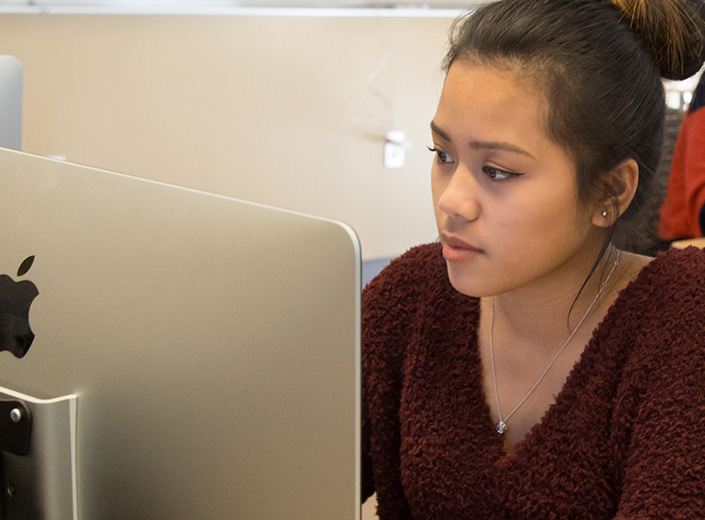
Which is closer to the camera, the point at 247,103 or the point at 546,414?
the point at 546,414

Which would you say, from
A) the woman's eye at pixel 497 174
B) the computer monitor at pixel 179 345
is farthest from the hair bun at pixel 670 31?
the computer monitor at pixel 179 345

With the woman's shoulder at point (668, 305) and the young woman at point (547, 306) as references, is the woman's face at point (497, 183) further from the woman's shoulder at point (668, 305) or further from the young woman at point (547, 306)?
the woman's shoulder at point (668, 305)

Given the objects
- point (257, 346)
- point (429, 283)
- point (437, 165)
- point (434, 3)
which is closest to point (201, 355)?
point (257, 346)

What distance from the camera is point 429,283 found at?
1.04 m

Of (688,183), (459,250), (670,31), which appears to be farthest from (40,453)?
(688,183)

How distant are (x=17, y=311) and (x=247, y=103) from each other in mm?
2188

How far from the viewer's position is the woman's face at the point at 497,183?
83 centimetres

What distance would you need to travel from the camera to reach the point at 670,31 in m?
0.91

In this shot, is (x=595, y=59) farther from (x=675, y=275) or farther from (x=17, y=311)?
(x=17, y=311)

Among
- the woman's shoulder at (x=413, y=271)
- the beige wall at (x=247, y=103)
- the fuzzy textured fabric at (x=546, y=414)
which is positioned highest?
the beige wall at (x=247, y=103)

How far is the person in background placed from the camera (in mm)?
1604

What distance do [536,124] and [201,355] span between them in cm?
42

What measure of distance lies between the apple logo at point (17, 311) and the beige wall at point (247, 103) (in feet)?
5.75

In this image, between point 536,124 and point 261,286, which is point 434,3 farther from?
point 261,286
